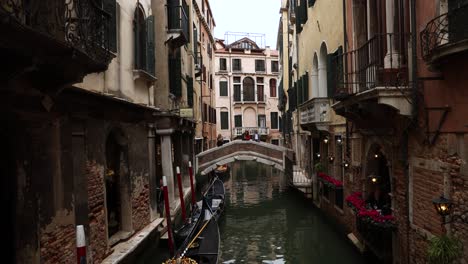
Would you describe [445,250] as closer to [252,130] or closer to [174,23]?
[174,23]

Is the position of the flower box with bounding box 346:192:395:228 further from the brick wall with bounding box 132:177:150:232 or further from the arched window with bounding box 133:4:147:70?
the arched window with bounding box 133:4:147:70

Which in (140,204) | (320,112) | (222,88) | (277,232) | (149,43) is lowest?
(277,232)

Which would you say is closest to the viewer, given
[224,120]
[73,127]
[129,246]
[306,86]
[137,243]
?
[73,127]

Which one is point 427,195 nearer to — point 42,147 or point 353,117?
point 353,117

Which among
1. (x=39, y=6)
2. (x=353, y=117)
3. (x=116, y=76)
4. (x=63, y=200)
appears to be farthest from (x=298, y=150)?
(x=39, y=6)

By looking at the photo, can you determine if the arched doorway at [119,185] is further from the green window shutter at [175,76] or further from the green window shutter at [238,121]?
the green window shutter at [238,121]

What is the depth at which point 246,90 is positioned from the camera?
118 feet

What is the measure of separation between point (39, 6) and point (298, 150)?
52.5 ft

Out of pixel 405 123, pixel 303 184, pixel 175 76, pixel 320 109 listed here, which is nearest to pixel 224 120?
pixel 303 184

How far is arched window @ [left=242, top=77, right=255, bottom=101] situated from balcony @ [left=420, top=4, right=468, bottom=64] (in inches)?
1224

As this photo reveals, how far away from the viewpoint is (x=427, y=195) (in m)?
5.43

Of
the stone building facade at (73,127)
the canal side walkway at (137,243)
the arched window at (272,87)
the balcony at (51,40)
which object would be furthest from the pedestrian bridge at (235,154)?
the arched window at (272,87)

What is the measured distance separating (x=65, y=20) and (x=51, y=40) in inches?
24.0

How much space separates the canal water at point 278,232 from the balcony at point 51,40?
4.95 metres
